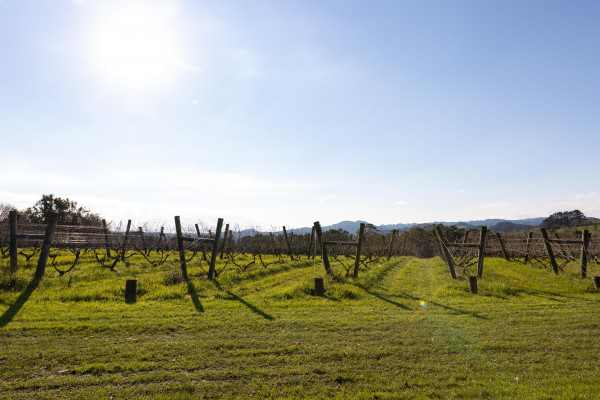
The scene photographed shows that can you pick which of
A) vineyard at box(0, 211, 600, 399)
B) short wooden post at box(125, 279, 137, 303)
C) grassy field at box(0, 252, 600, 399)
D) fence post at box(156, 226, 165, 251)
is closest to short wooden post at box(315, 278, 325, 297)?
vineyard at box(0, 211, 600, 399)

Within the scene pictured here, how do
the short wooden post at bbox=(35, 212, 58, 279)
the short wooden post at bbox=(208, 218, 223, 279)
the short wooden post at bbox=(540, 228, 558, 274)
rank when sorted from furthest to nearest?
the short wooden post at bbox=(540, 228, 558, 274) → the short wooden post at bbox=(208, 218, 223, 279) → the short wooden post at bbox=(35, 212, 58, 279)

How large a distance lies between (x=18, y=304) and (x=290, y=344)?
7603mm

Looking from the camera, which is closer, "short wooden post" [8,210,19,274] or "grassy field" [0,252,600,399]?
"grassy field" [0,252,600,399]

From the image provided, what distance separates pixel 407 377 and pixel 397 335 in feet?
6.25

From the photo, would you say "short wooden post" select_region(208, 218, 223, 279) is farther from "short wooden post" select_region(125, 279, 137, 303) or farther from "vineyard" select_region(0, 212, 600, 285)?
"short wooden post" select_region(125, 279, 137, 303)

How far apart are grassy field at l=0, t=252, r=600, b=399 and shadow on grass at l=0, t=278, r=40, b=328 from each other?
0.04 metres

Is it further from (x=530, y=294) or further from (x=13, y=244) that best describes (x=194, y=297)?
(x=530, y=294)

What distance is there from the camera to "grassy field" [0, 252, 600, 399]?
434 centimetres

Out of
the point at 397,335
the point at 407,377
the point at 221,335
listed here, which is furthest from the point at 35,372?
the point at 397,335

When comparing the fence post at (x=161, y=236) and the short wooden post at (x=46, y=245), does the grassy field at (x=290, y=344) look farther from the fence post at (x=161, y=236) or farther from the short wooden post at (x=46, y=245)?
the fence post at (x=161, y=236)

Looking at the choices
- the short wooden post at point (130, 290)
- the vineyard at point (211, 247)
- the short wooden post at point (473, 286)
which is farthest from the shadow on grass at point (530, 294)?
the short wooden post at point (130, 290)

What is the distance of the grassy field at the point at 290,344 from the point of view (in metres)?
4.34

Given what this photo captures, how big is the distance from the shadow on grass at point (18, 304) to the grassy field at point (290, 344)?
0.13ft

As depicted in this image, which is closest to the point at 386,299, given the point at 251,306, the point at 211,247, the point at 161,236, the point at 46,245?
the point at 251,306
